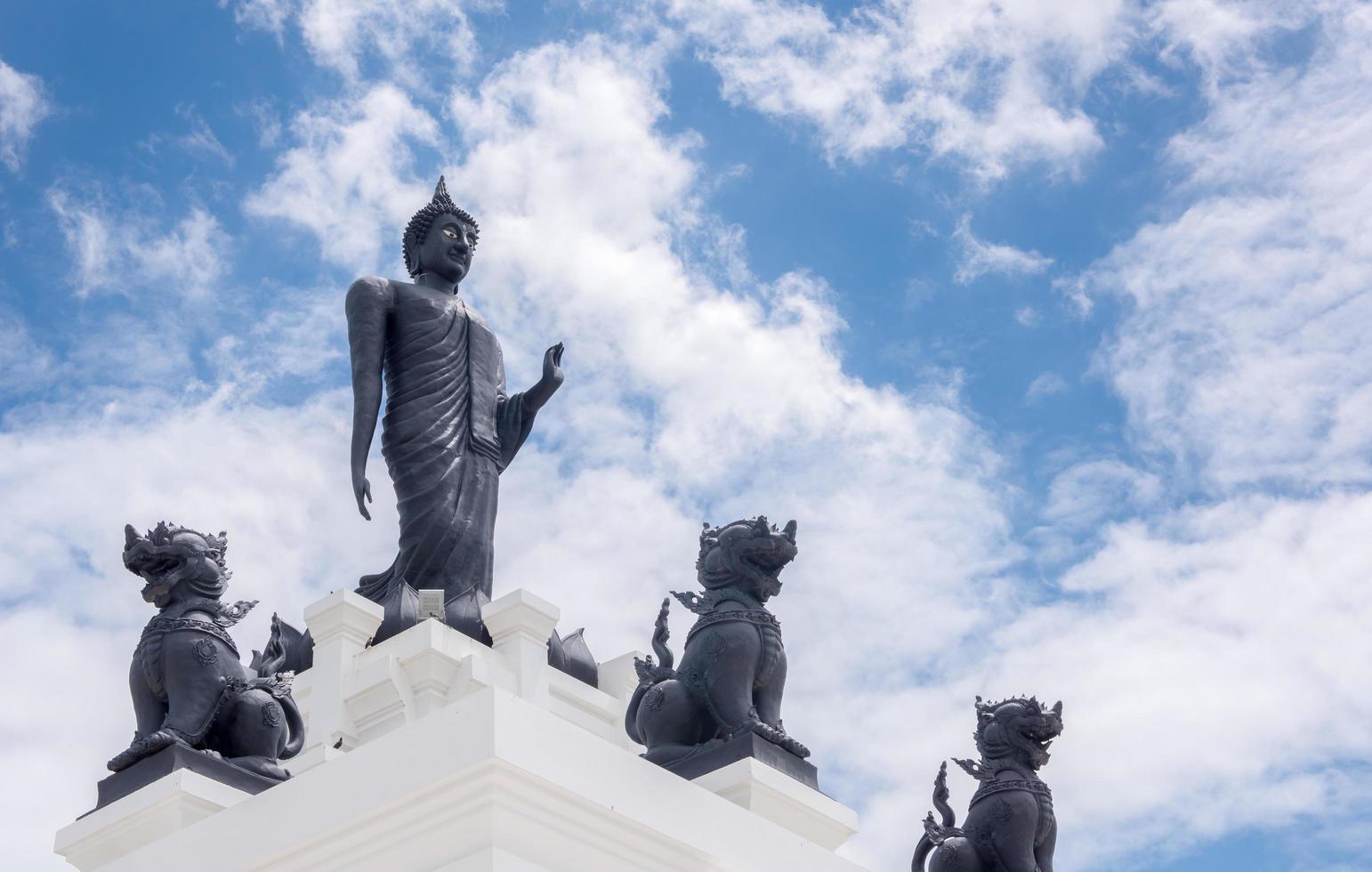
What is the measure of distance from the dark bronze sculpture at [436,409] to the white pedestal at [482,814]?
3.67 metres

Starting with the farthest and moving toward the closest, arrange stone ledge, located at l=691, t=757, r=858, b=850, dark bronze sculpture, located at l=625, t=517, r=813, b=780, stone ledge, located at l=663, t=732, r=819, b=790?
dark bronze sculpture, located at l=625, t=517, r=813, b=780 < stone ledge, located at l=663, t=732, r=819, b=790 < stone ledge, located at l=691, t=757, r=858, b=850

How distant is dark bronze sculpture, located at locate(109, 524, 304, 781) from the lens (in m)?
6.94

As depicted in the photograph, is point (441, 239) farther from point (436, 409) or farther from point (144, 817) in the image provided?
point (144, 817)

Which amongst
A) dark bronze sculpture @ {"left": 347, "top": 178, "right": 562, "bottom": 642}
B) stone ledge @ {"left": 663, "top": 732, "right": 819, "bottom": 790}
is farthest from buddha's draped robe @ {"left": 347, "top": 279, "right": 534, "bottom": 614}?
Result: stone ledge @ {"left": 663, "top": 732, "right": 819, "bottom": 790}

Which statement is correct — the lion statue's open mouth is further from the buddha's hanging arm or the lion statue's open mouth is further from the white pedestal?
the buddha's hanging arm

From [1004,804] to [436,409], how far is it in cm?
477

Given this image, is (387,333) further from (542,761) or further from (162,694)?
(542,761)

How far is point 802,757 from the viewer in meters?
7.07

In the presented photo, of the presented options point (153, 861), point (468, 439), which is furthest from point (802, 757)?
point (468, 439)

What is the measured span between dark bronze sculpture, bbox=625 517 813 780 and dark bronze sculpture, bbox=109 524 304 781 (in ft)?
4.62

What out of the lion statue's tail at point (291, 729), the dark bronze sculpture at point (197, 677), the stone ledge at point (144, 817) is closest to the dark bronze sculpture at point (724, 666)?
the lion statue's tail at point (291, 729)

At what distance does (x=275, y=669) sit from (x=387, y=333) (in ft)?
13.2

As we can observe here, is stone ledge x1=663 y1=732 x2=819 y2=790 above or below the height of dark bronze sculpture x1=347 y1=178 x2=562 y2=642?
below

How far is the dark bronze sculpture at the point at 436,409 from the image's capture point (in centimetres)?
1059
